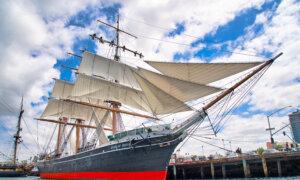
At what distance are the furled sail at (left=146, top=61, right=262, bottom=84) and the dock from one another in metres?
16.1

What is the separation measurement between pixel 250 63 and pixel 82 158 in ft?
79.1

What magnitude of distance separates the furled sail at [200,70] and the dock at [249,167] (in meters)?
16.1

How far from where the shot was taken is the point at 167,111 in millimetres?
27766

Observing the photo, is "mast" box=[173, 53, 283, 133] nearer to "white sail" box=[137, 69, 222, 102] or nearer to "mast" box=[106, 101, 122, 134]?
"white sail" box=[137, 69, 222, 102]

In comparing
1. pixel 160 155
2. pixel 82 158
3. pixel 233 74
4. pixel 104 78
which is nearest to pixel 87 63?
pixel 104 78

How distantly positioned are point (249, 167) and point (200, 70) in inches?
738

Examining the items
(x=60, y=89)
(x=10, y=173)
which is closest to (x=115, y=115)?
(x=60, y=89)

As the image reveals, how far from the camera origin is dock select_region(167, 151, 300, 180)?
108 ft

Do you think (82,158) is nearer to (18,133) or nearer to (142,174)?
(142,174)

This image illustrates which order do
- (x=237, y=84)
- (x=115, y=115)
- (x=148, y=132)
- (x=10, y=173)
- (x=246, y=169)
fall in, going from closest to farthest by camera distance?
(x=237, y=84), (x=148, y=132), (x=246, y=169), (x=115, y=115), (x=10, y=173)

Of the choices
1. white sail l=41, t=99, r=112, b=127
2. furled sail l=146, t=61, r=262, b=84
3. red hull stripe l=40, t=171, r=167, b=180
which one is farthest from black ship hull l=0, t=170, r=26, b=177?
furled sail l=146, t=61, r=262, b=84

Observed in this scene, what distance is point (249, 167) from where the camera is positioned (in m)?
35.6

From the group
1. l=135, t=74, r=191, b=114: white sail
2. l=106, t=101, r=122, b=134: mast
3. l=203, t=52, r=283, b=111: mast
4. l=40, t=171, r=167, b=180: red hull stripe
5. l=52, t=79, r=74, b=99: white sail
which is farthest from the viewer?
l=52, t=79, r=74, b=99: white sail

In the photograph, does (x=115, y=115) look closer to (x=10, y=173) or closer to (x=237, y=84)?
(x=237, y=84)
